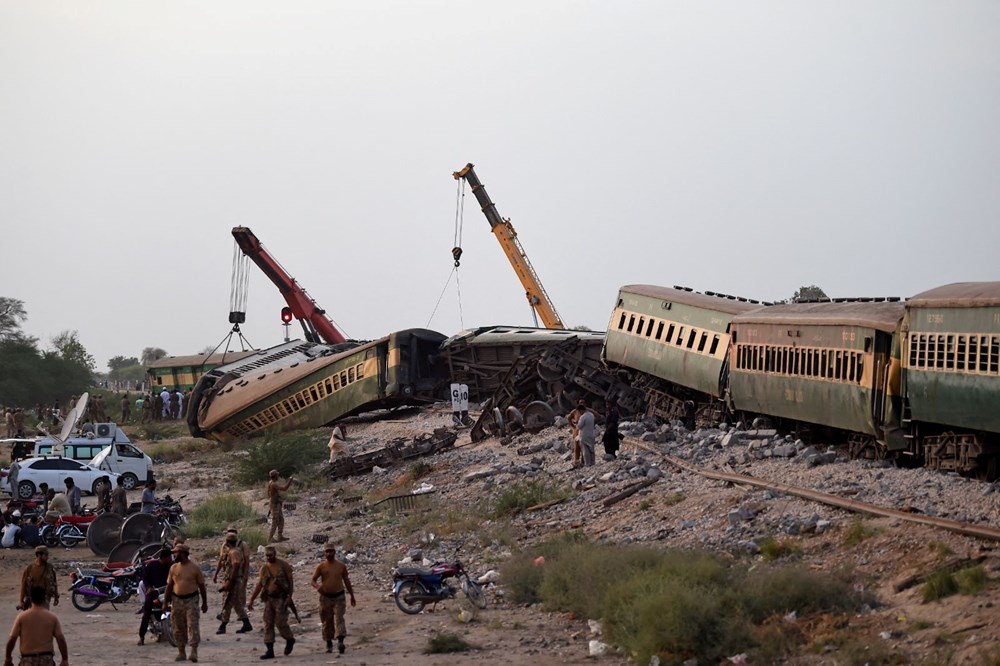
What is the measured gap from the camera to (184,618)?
43.0 feet

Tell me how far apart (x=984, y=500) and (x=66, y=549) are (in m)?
15.0

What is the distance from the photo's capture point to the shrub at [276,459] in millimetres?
31938

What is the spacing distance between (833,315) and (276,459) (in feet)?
53.7

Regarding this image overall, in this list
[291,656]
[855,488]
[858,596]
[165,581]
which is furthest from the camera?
[855,488]

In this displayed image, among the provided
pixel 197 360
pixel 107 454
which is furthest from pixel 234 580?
pixel 197 360

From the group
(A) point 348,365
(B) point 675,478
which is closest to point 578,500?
(B) point 675,478

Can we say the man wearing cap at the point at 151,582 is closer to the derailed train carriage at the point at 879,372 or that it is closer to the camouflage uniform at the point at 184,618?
the camouflage uniform at the point at 184,618

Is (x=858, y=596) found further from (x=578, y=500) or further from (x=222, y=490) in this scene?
(x=222, y=490)

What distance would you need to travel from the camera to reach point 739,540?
15086 mm

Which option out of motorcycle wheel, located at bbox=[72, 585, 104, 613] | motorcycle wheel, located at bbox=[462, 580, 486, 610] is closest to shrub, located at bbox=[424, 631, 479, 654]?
motorcycle wheel, located at bbox=[462, 580, 486, 610]

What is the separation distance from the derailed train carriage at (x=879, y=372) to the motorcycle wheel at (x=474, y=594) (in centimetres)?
651

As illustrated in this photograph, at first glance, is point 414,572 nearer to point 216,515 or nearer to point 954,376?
point 954,376

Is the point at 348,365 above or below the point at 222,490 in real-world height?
above

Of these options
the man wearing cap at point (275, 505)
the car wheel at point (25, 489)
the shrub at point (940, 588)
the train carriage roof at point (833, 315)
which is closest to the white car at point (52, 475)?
the car wheel at point (25, 489)
